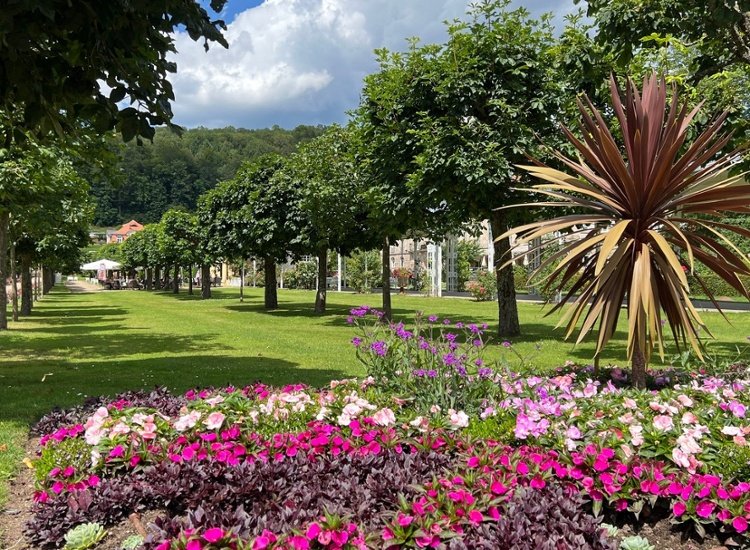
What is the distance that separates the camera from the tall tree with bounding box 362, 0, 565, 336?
37.0 ft

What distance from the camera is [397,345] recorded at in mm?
5059

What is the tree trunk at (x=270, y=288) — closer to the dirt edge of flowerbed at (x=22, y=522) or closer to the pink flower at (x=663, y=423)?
the dirt edge of flowerbed at (x=22, y=522)

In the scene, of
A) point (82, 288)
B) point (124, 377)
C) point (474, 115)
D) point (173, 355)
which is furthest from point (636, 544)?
point (82, 288)

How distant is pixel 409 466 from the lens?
11.0ft

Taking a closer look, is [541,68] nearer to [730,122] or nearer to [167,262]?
[730,122]

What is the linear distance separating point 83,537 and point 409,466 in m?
1.66

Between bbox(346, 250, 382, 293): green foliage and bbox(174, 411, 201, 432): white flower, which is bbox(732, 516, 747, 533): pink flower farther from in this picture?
bbox(346, 250, 382, 293): green foliage

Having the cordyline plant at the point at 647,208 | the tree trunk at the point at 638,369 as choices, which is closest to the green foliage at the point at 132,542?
the cordyline plant at the point at 647,208

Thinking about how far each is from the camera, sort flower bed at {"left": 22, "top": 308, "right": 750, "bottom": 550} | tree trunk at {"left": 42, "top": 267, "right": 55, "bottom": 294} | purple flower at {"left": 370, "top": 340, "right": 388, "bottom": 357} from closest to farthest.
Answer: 1. flower bed at {"left": 22, "top": 308, "right": 750, "bottom": 550}
2. purple flower at {"left": 370, "top": 340, "right": 388, "bottom": 357}
3. tree trunk at {"left": 42, "top": 267, "right": 55, "bottom": 294}

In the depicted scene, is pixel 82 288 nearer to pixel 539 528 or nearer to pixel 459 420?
pixel 459 420

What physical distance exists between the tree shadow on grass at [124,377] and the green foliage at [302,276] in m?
43.6

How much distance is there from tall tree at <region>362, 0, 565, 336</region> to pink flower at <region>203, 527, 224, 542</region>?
29.9 feet

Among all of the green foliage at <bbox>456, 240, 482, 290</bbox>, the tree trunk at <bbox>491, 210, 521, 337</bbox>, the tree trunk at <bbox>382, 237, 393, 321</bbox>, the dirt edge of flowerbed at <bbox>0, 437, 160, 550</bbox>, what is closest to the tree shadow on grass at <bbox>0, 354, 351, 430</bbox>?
the dirt edge of flowerbed at <bbox>0, 437, 160, 550</bbox>

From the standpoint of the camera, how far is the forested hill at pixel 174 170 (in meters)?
90.8
